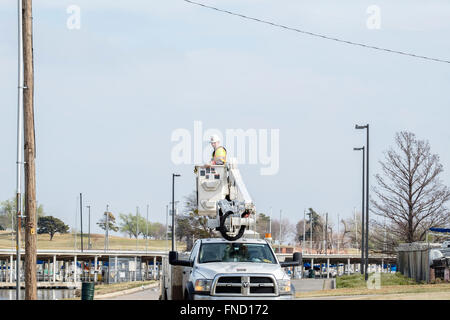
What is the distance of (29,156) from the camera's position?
73.6ft

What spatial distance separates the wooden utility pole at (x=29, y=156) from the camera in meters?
22.1

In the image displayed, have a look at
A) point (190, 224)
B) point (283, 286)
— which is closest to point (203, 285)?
point (283, 286)

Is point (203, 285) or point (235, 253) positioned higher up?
point (235, 253)

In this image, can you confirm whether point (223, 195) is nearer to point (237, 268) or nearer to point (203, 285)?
point (237, 268)

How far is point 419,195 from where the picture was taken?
54.2 metres

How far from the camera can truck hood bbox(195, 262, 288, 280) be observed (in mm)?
16562

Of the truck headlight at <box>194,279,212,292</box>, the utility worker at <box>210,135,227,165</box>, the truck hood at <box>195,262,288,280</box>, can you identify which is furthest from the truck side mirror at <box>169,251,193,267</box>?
the utility worker at <box>210,135,227,165</box>

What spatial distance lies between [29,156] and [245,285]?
8.73 m

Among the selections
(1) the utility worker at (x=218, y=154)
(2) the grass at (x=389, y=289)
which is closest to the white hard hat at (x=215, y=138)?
(1) the utility worker at (x=218, y=154)

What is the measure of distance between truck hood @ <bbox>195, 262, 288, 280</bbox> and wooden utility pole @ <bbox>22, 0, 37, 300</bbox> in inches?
270

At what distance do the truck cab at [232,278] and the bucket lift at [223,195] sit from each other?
8.56 ft

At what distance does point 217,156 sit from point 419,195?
1341 inches

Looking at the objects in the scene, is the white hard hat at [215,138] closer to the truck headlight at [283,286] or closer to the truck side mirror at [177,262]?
the truck side mirror at [177,262]
